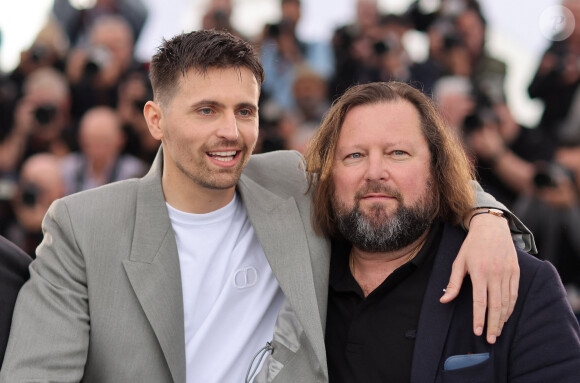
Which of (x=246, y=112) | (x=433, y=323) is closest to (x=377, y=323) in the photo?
(x=433, y=323)

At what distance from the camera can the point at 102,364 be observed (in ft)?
7.04

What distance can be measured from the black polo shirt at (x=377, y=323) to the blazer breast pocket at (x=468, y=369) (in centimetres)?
12

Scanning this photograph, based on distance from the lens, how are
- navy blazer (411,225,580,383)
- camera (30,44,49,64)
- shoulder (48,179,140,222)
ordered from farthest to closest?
1. camera (30,44,49,64)
2. shoulder (48,179,140,222)
3. navy blazer (411,225,580,383)

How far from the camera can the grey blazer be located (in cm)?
208

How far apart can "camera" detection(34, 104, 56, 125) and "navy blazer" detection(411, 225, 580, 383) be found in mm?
3538

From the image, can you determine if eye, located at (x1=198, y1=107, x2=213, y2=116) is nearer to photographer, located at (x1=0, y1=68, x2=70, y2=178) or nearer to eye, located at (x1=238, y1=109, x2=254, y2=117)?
eye, located at (x1=238, y1=109, x2=254, y2=117)

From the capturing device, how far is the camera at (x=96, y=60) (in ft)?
16.4

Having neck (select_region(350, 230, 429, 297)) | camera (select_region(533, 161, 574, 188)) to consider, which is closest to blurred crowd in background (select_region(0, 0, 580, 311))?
camera (select_region(533, 161, 574, 188))

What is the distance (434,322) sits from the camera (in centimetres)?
215

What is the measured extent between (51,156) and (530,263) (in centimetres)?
364

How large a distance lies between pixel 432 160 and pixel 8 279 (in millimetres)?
1466

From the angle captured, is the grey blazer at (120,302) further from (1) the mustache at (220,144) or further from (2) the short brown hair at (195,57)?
(2) the short brown hair at (195,57)

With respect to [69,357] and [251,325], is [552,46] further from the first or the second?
[69,357]

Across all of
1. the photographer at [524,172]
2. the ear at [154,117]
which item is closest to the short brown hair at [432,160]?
the ear at [154,117]
